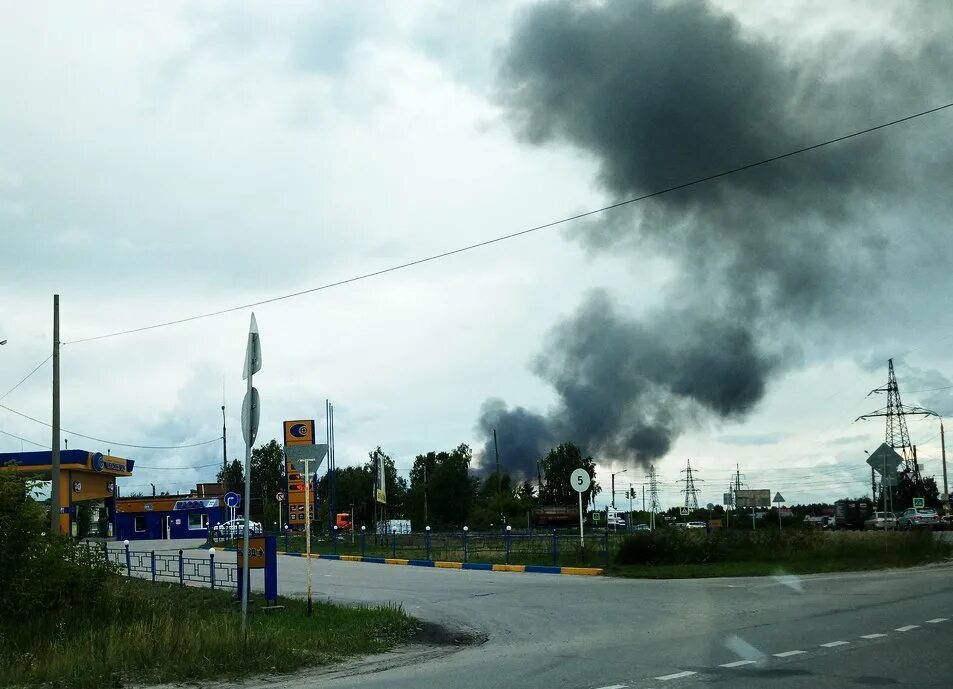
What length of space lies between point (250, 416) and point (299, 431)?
193ft

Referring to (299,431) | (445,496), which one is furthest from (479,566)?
(445,496)

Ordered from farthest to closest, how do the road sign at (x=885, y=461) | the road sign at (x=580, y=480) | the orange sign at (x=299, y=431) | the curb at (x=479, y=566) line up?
1. the orange sign at (x=299, y=431)
2. the road sign at (x=580, y=480)
3. the curb at (x=479, y=566)
4. the road sign at (x=885, y=461)

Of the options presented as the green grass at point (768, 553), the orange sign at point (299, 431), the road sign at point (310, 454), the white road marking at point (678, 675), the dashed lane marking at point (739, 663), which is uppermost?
the orange sign at point (299, 431)

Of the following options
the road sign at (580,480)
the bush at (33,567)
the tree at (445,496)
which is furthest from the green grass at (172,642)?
the tree at (445,496)

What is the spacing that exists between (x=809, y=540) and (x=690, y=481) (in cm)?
9031

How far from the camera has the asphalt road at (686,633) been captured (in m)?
9.74

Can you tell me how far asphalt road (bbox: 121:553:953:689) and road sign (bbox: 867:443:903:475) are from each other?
361 cm

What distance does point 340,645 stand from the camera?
42.5ft

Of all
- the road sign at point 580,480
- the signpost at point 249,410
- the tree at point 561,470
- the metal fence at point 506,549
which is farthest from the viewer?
the tree at point 561,470

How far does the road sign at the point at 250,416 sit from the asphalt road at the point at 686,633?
3864 millimetres

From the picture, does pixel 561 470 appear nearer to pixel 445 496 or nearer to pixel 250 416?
pixel 445 496

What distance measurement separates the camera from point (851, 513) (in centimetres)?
7738

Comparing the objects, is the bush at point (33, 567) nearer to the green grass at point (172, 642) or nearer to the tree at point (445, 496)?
the green grass at point (172, 642)

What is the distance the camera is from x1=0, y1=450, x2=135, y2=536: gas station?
66562 millimetres
